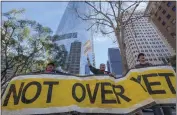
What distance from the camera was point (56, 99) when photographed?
412 cm

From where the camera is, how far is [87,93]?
14.1 ft

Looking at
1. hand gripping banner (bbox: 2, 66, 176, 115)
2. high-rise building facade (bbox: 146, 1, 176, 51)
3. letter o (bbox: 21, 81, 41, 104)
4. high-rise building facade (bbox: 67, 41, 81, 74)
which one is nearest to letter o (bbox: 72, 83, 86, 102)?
hand gripping banner (bbox: 2, 66, 176, 115)

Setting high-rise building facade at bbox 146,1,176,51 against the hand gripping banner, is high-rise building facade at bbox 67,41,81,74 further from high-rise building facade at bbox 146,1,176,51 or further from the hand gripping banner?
the hand gripping banner

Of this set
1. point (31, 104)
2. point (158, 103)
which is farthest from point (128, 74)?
point (31, 104)

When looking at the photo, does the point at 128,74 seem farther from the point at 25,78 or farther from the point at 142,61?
the point at 25,78

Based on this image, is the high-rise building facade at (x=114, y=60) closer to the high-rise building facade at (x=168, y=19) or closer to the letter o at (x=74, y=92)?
the high-rise building facade at (x=168, y=19)

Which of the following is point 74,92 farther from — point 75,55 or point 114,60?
point 114,60

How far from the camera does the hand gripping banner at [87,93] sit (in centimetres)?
402

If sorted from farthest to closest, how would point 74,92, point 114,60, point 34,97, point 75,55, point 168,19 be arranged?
point 114,60 < point 75,55 < point 168,19 < point 74,92 < point 34,97

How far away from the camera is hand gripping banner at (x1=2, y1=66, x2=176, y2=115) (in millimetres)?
4023

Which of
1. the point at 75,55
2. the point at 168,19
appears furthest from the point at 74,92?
the point at 75,55

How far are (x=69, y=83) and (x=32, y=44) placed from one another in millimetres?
20801

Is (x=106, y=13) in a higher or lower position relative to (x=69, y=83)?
higher

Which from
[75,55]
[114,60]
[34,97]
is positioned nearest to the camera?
[34,97]
